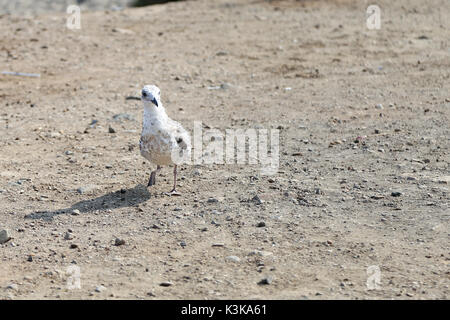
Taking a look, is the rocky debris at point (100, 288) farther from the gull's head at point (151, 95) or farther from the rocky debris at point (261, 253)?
the gull's head at point (151, 95)

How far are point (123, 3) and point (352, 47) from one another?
6.68 metres

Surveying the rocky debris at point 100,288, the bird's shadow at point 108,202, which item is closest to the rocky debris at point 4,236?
the bird's shadow at point 108,202

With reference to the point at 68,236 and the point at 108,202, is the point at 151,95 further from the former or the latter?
the point at 68,236

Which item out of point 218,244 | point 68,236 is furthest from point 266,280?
point 68,236

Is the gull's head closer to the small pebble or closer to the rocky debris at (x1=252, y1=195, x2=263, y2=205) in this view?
the rocky debris at (x1=252, y1=195, x2=263, y2=205)

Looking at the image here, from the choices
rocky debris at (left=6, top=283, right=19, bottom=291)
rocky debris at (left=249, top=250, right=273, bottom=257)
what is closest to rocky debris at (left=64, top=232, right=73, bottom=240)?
rocky debris at (left=6, top=283, right=19, bottom=291)

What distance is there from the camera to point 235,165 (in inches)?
292

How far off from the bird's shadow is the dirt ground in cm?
2

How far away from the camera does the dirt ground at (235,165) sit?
5477 mm

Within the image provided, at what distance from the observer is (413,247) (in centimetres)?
574

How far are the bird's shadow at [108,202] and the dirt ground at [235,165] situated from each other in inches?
0.9

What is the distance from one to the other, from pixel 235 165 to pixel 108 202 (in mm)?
1386

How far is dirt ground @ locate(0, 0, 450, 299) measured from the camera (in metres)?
5.48
